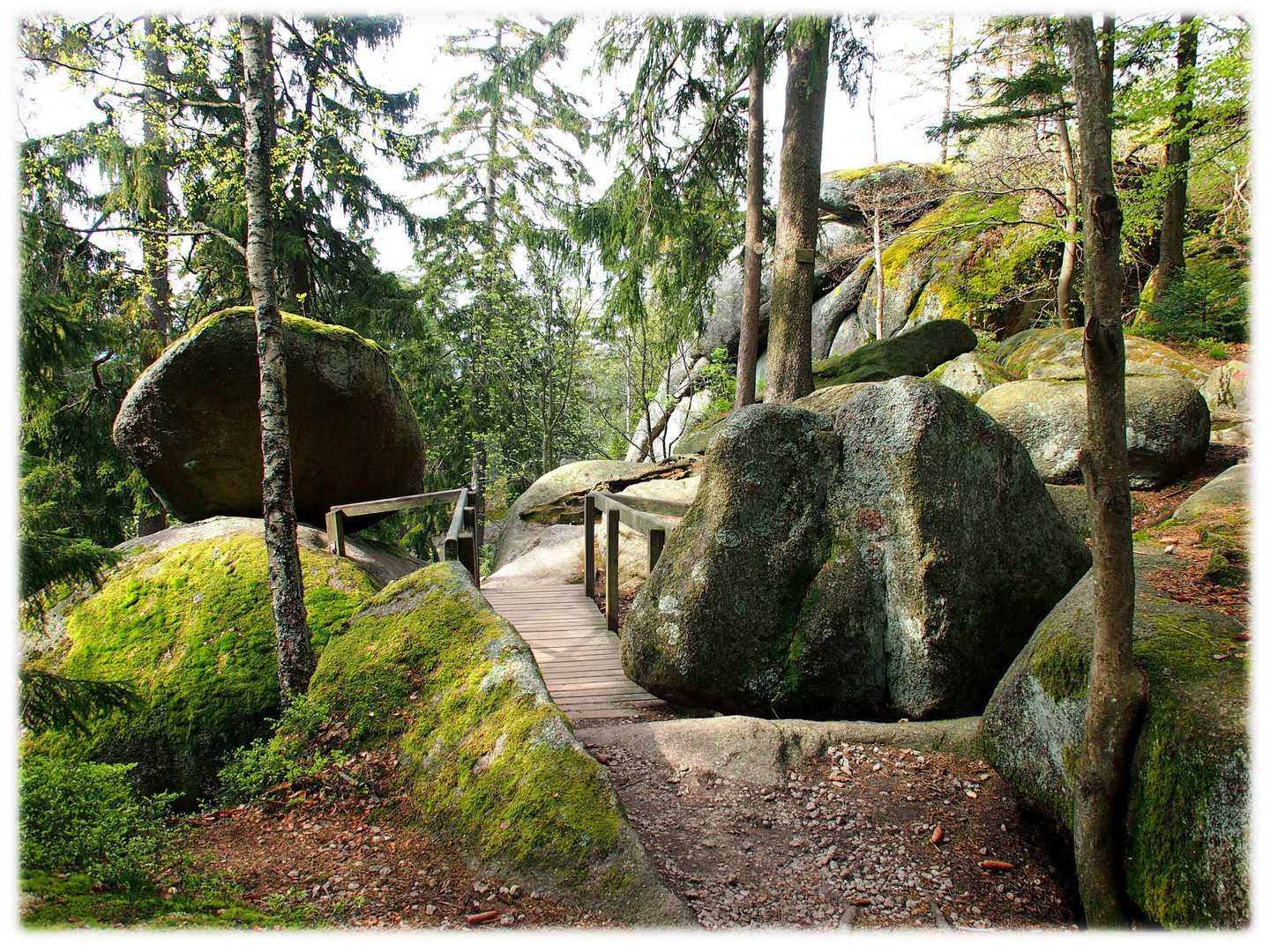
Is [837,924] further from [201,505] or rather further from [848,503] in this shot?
[201,505]

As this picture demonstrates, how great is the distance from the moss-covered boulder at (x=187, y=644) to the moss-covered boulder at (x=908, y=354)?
7.52 meters

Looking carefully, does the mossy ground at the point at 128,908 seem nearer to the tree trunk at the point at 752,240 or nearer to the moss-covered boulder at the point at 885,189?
the tree trunk at the point at 752,240

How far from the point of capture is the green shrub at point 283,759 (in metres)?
3.65

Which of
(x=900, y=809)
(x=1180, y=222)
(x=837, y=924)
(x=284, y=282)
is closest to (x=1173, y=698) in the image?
(x=900, y=809)

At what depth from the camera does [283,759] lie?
12.2 feet

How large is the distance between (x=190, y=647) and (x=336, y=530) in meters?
1.61

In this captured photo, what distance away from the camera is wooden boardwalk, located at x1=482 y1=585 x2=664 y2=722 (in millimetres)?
4789

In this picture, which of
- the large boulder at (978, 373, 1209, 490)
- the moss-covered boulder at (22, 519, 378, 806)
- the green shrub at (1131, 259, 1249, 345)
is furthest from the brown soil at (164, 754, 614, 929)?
the green shrub at (1131, 259, 1249, 345)

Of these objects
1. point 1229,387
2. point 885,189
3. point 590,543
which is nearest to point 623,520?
point 590,543

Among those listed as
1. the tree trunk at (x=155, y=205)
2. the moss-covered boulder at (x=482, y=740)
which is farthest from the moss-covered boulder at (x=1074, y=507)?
the tree trunk at (x=155, y=205)

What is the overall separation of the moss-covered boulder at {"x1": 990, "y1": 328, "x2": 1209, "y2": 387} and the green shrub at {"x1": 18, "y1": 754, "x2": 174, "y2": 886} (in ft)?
30.1

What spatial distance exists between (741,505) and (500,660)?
1863 mm

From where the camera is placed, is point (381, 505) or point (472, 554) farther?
point (381, 505)

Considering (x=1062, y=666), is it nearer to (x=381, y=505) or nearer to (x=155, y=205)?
(x=381, y=505)
